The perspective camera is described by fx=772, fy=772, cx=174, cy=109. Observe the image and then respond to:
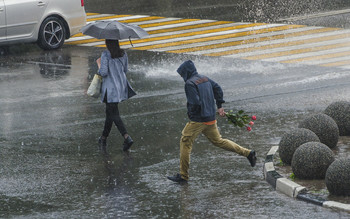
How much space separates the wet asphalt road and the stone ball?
20 centimetres

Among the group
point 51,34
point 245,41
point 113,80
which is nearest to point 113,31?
point 113,80

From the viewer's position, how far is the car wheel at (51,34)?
66.3 ft

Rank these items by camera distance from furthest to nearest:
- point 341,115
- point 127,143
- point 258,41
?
point 258,41, point 341,115, point 127,143

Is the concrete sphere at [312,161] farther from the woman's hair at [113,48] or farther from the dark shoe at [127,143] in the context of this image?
the woman's hair at [113,48]

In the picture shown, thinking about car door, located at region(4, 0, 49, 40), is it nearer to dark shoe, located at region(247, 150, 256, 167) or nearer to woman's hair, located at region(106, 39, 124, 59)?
woman's hair, located at region(106, 39, 124, 59)

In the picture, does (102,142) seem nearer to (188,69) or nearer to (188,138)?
(188,138)

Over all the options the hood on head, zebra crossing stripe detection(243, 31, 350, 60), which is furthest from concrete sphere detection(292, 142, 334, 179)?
zebra crossing stripe detection(243, 31, 350, 60)

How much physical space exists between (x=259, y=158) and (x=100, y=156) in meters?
2.31

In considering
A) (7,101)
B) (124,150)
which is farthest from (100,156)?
(7,101)

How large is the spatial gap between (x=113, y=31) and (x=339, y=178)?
14.1 feet

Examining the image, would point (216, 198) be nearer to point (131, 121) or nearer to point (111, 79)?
point (111, 79)

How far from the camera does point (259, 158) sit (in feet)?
35.6

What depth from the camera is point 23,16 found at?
64.6ft

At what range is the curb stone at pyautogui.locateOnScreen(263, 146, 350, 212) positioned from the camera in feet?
28.7
